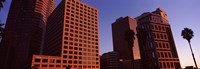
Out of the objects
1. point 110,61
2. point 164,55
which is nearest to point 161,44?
point 164,55

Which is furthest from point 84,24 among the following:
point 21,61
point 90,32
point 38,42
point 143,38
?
point 143,38

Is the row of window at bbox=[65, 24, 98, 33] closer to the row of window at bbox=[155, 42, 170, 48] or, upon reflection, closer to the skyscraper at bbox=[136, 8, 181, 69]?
the skyscraper at bbox=[136, 8, 181, 69]

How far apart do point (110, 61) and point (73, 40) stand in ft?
254

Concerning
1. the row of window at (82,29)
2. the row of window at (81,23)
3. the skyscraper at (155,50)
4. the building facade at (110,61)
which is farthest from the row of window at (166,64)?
the building facade at (110,61)

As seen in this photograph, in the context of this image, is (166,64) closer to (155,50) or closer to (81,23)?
(155,50)

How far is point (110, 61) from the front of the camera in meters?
172

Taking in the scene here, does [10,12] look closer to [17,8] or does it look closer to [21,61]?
[17,8]

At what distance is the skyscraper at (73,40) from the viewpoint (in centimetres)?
9381

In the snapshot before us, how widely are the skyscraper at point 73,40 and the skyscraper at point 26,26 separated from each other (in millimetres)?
Result: 14138

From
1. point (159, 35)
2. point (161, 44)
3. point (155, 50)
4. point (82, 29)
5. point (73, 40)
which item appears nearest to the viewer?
point (155, 50)

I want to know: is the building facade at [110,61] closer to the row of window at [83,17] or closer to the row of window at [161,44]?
the row of window at [83,17]

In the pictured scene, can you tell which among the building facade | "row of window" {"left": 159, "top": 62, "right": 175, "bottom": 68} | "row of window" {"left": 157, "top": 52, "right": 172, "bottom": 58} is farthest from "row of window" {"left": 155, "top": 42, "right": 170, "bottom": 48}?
the building facade

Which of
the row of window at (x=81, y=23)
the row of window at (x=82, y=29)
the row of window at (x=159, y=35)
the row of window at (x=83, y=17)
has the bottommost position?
the row of window at (x=159, y=35)

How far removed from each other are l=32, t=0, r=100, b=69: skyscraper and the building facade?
51.4 meters
